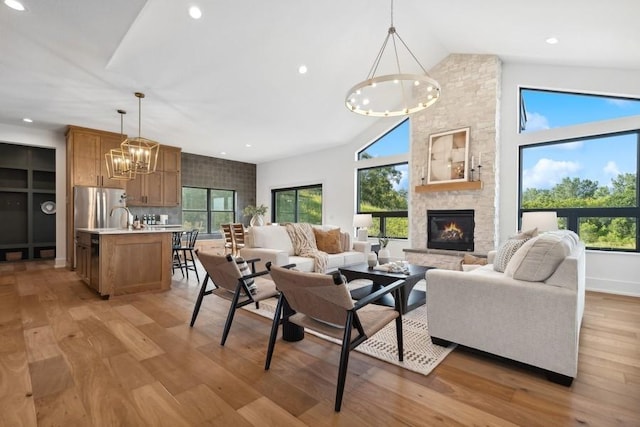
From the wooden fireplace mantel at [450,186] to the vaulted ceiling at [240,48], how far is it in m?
2.11

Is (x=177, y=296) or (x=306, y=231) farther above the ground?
(x=306, y=231)

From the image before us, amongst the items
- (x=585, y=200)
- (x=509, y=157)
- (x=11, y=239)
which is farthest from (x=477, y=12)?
(x=11, y=239)

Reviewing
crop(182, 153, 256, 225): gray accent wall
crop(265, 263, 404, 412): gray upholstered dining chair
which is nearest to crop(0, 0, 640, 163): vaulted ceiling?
crop(182, 153, 256, 225): gray accent wall

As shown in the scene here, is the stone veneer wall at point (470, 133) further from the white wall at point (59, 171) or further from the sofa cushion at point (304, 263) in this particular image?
the white wall at point (59, 171)

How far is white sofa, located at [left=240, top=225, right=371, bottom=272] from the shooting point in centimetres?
395

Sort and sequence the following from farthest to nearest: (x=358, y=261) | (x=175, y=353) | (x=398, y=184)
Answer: (x=398, y=184)
(x=358, y=261)
(x=175, y=353)

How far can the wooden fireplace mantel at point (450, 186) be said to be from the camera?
16.9 feet

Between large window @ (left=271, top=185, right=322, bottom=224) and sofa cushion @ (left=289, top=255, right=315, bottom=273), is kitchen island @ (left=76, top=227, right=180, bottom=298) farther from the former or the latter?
large window @ (left=271, top=185, right=322, bottom=224)

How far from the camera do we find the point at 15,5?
109 inches

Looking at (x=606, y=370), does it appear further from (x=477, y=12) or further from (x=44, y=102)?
(x=44, y=102)

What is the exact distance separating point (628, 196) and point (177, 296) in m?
6.41

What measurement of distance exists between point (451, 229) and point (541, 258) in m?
3.71

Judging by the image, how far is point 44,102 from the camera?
476 centimetres

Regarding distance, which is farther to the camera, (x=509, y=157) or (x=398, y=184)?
(x=398, y=184)
